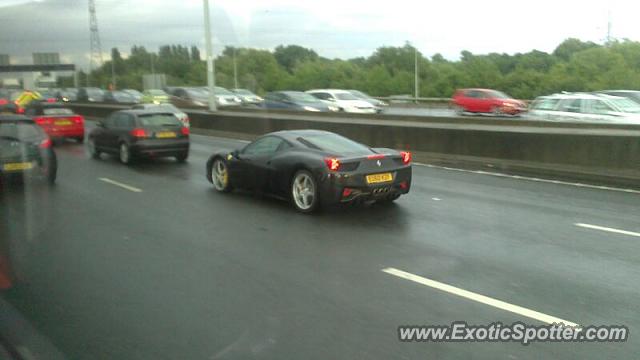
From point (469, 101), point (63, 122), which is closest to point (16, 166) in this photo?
point (63, 122)

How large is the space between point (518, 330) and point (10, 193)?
373 inches

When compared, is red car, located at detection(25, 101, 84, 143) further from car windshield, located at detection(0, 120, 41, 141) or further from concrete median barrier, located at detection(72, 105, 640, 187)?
car windshield, located at detection(0, 120, 41, 141)

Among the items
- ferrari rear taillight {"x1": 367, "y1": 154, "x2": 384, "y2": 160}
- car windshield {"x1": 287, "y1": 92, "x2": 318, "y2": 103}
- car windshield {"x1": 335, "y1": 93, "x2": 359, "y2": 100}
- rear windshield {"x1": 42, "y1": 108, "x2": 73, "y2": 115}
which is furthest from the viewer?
car windshield {"x1": 335, "y1": 93, "x2": 359, "y2": 100}

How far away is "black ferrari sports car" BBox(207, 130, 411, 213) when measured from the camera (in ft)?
29.9

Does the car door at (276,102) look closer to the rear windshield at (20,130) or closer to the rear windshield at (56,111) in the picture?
the rear windshield at (56,111)

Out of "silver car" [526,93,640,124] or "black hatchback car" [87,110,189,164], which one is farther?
"silver car" [526,93,640,124]

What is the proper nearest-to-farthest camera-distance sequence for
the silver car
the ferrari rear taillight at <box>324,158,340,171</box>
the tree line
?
the ferrari rear taillight at <box>324,158,340,171</box> → the silver car → the tree line

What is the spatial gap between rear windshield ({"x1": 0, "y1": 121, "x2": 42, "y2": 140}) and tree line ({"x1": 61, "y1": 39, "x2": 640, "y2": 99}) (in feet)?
14.5

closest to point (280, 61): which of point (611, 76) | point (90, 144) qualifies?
point (611, 76)

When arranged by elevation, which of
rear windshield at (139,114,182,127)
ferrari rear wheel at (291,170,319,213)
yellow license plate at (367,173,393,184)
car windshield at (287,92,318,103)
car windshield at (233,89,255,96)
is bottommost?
ferrari rear wheel at (291,170,319,213)

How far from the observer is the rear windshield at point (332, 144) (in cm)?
970

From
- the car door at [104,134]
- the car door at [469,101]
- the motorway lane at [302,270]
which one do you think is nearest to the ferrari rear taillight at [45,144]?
the motorway lane at [302,270]

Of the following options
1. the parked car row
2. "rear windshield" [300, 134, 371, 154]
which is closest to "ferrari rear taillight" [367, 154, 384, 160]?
"rear windshield" [300, 134, 371, 154]

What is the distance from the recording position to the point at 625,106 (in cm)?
2048
